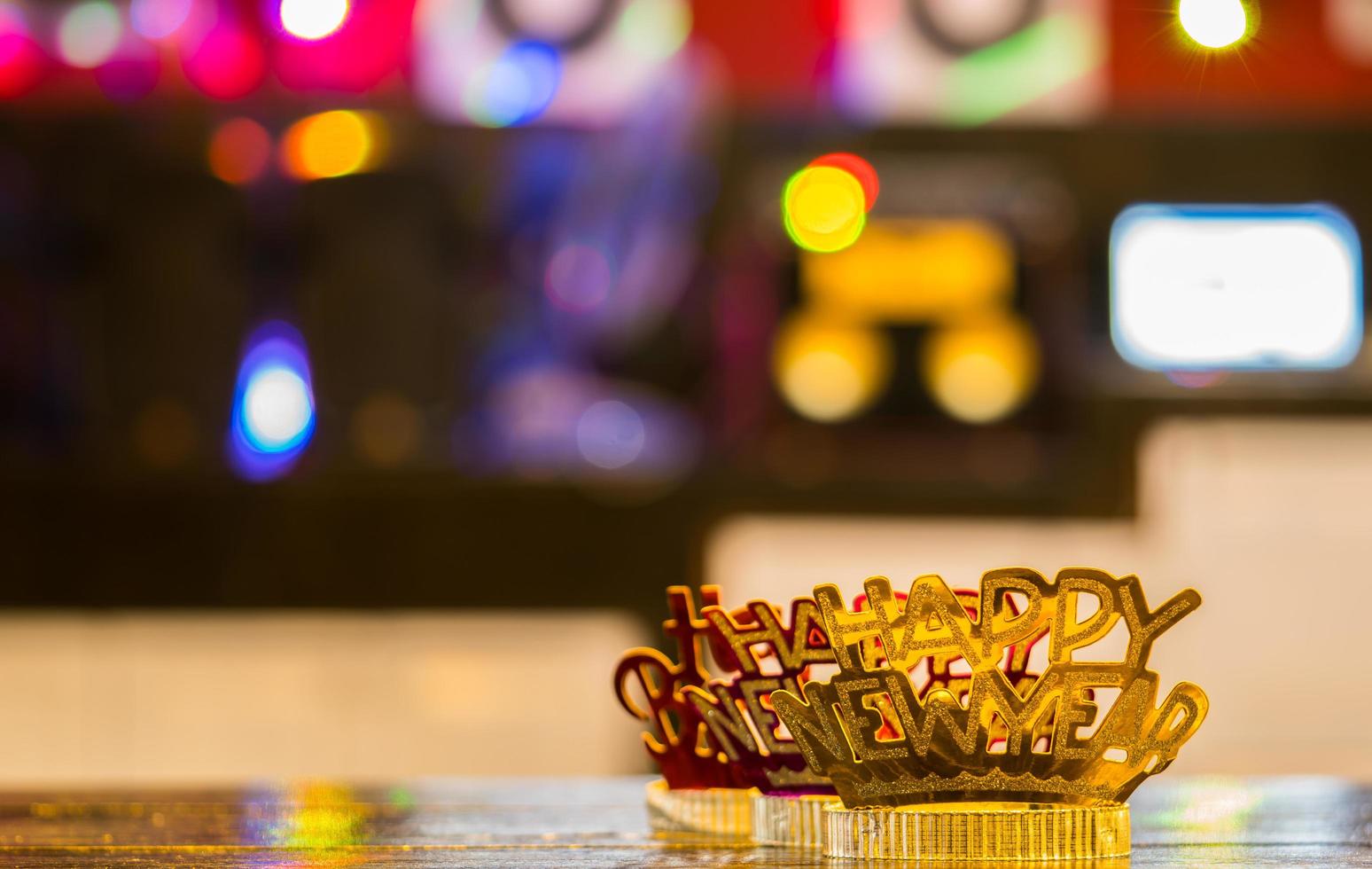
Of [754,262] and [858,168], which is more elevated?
[858,168]

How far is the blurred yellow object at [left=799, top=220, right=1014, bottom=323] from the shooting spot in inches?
153

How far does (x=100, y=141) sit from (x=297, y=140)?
47 centimetres

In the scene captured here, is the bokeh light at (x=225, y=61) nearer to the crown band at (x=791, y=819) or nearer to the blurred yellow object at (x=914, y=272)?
the blurred yellow object at (x=914, y=272)

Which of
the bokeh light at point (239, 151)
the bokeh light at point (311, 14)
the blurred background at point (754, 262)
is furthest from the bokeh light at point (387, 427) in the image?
the bokeh light at point (311, 14)

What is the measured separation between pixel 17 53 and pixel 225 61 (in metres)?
0.53

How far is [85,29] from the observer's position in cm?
390

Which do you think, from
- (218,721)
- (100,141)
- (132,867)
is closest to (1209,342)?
(218,721)

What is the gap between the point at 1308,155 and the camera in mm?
3826

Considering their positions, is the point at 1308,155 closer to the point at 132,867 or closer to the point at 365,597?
the point at 365,597

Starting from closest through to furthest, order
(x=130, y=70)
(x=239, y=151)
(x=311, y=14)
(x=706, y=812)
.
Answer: (x=706, y=812) < (x=311, y=14) < (x=239, y=151) < (x=130, y=70)

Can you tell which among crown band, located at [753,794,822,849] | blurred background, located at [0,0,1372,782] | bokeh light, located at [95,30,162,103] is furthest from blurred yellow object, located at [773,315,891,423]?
crown band, located at [753,794,822,849]

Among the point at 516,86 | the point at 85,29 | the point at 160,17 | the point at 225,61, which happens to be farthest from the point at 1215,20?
the point at 85,29

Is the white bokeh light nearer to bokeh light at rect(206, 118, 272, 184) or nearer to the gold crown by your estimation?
bokeh light at rect(206, 118, 272, 184)

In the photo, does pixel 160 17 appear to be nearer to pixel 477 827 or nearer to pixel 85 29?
pixel 85 29
